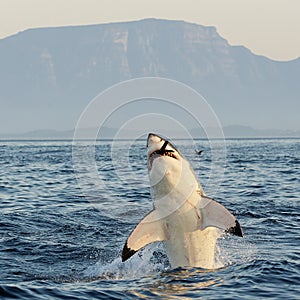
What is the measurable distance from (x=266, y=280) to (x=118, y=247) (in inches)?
235

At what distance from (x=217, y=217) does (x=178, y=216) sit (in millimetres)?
834

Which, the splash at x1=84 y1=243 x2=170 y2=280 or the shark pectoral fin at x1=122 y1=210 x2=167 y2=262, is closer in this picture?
the shark pectoral fin at x1=122 y1=210 x2=167 y2=262

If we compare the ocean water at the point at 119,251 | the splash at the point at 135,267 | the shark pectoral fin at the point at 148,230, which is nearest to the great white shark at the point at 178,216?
the shark pectoral fin at the point at 148,230

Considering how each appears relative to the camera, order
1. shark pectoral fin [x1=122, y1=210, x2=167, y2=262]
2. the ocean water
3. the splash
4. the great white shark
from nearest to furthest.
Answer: the great white shark
the ocean water
shark pectoral fin [x1=122, y1=210, x2=167, y2=262]
the splash

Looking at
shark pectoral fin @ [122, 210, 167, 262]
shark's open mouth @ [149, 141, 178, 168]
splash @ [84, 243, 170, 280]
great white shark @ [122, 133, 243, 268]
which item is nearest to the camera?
shark's open mouth @ [149, 141, 178, 168]

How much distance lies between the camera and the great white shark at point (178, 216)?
1245cm

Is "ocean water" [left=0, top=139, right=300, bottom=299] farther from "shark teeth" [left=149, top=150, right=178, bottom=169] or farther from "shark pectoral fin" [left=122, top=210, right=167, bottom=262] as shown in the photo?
"shark teeth" [left=149, top=150, right=178, bottom=169]

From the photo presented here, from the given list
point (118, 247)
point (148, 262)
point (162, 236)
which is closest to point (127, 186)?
point (118, 247)

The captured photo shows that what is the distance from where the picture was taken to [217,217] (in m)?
12.8

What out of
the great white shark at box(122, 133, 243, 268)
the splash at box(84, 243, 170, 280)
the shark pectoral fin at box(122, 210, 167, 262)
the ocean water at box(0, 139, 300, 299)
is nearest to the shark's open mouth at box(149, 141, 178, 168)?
the great white shark at box(122, 133, 243, 268)

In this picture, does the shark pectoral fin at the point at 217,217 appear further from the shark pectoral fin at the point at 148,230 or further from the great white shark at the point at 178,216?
the shark pectoral fin at the point at 148,230

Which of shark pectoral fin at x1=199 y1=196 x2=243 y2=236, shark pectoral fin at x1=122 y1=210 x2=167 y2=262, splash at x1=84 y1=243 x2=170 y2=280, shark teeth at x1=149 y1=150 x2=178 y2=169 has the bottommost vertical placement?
splash at x1=84 y1=243 x2=170 y2=280

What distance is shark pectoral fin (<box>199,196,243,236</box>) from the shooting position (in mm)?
12617

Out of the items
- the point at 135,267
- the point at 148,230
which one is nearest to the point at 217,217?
the point at 148,230
